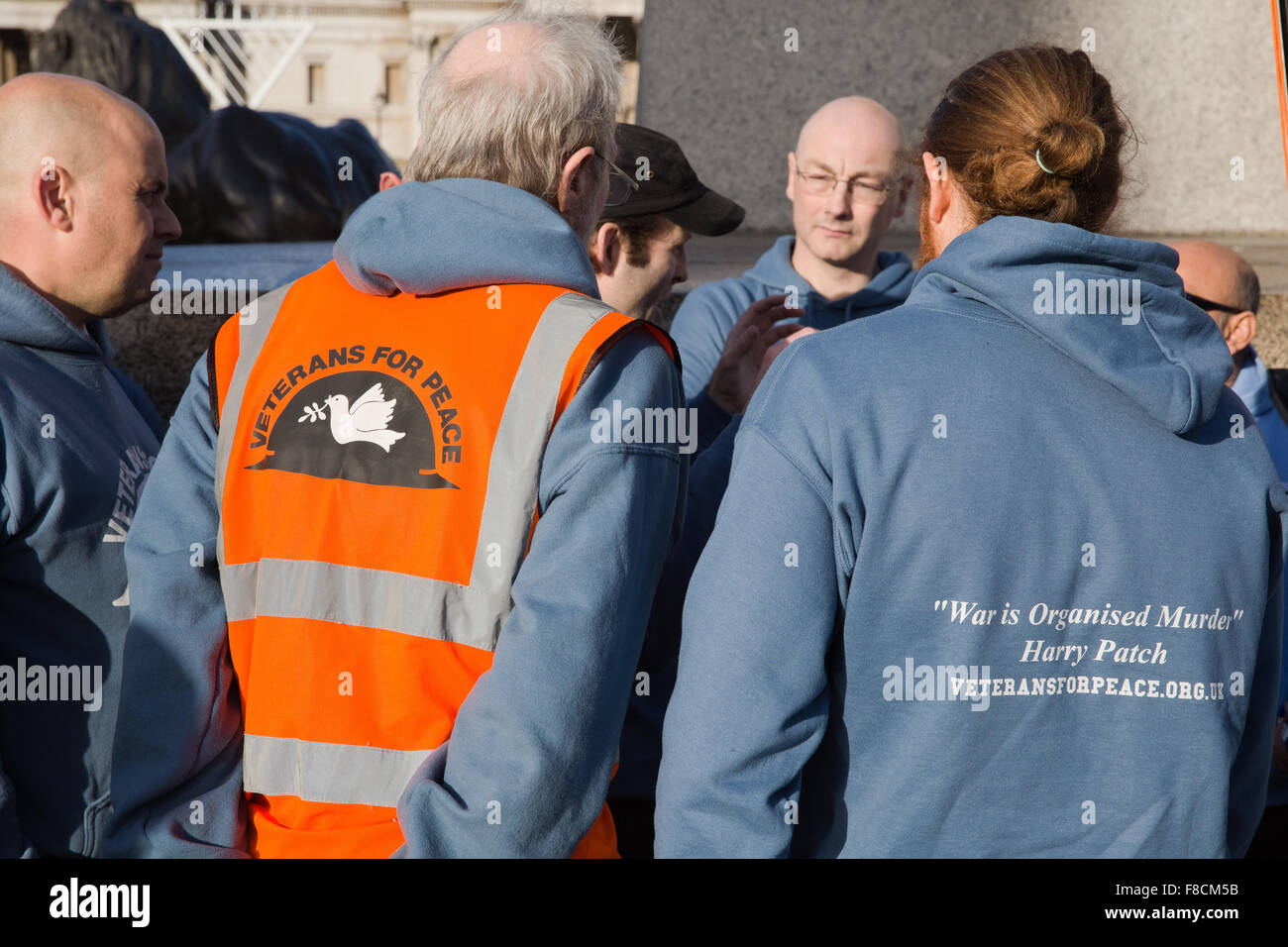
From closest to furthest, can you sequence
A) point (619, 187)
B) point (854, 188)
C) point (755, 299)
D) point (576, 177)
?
point (576, 177), point (619, 187), point (755, 299), point (854, 188)

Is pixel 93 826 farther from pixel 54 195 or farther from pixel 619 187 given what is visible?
pixel 619 187

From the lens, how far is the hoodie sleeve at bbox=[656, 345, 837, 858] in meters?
1.56

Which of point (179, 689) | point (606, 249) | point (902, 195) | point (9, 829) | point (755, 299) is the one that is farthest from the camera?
point (902, 195)

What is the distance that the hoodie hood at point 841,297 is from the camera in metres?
3.63

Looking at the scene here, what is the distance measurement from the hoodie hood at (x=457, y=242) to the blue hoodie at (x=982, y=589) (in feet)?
1.29

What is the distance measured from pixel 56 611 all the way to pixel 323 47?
1414 centimetres

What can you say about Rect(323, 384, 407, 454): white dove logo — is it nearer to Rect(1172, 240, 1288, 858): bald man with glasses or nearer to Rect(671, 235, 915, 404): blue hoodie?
Rect(671, 235, 915, 404): blue hoodie

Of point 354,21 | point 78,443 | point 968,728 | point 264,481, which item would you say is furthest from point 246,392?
point 354,21
